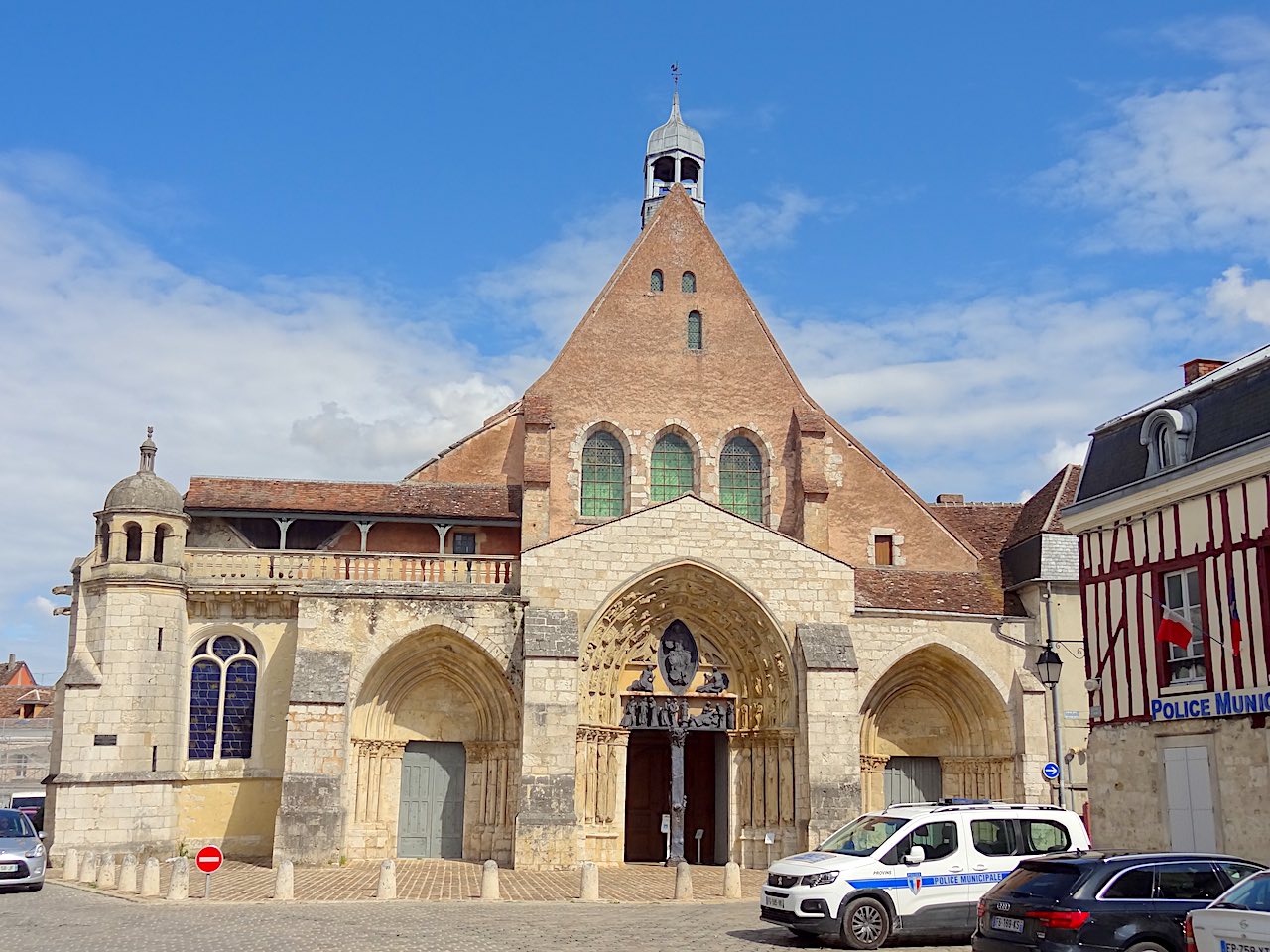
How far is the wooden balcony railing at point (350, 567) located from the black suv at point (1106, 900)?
13001 mm

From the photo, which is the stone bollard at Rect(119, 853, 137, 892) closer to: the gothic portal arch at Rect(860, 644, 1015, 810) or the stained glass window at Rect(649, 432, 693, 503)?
the stained glass window at Rect(649, 432, 693, 503)

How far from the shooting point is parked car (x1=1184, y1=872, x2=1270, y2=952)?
743 cm

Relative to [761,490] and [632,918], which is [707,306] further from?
[632,918]

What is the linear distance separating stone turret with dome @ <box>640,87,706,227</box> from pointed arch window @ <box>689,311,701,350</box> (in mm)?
11615

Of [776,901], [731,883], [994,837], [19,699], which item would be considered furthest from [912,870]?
[19,699]

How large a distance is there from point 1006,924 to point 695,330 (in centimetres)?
1777

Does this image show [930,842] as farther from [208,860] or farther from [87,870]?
[87,870]

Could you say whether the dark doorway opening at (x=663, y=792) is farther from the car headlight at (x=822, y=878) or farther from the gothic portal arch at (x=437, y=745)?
the car headlight at (x=822, y=878)

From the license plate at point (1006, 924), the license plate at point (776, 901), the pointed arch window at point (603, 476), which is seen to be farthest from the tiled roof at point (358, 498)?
the license plate at point (1006, 924)

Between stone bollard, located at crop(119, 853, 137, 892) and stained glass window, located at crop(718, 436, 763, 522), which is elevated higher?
stained glass window, located at crop(718, 436, 763, 522)

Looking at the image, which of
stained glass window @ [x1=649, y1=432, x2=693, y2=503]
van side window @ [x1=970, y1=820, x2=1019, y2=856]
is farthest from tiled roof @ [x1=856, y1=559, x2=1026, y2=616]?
van side window @ [x1=970, y1=820, x2=1019, y2=856]

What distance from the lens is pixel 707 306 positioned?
1027 inches

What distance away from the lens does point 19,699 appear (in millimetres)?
40812

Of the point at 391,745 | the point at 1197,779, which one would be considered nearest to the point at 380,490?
the point at 391,745
